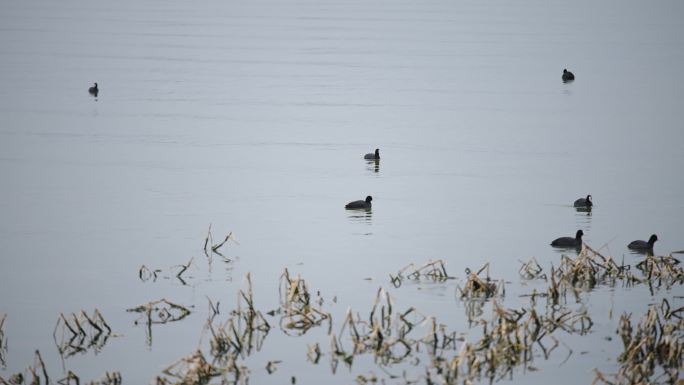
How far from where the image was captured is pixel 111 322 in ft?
65.2

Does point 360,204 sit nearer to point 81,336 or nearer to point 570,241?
point 570,241

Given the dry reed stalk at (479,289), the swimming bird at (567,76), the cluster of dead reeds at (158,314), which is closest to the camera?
the cluster of dead reeds at (158,314)

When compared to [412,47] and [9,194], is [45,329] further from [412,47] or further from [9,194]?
[412,47]

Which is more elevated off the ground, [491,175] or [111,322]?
[491,175]

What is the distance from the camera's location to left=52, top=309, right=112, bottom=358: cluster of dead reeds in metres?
18.0

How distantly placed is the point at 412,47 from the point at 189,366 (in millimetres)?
74113

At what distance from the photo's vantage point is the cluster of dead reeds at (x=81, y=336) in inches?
709

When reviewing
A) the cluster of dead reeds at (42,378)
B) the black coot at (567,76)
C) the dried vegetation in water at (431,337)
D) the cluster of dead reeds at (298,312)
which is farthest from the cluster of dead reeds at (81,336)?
the black coot at (567,76)

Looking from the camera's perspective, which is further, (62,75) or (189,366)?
(62,75)

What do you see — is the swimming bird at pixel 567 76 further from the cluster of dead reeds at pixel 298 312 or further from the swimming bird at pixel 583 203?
the cluster of dead reeds at pixel 298 312

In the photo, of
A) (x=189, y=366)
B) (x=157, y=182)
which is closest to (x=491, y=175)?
(x=157, y=182)

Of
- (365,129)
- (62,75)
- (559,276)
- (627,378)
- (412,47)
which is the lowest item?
(627,378)

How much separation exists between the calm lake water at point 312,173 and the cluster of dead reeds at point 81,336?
0.21 metres

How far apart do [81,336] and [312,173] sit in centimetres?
2117
